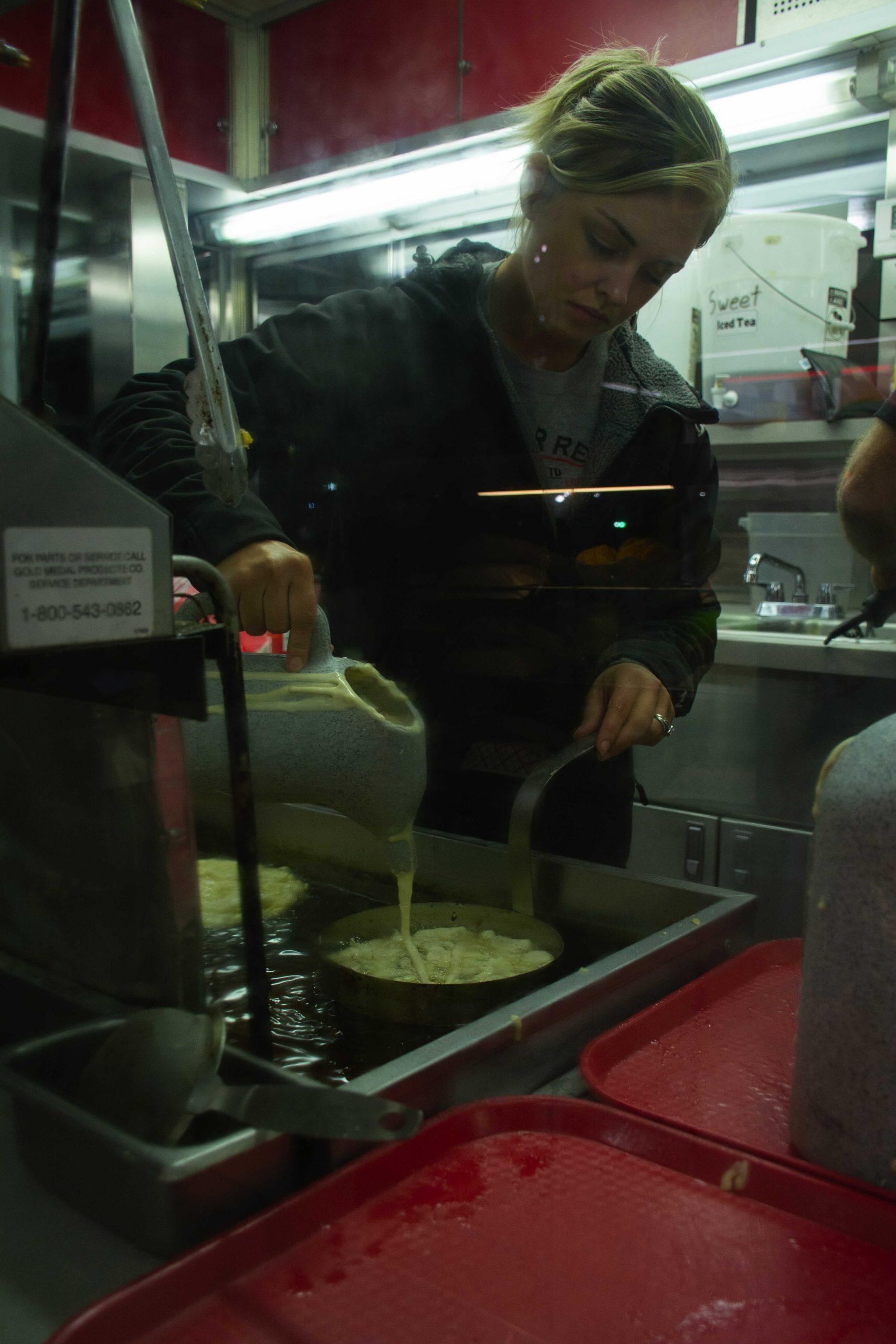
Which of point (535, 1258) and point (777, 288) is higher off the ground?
point (777, 288)

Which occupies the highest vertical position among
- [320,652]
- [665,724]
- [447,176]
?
[447,176]

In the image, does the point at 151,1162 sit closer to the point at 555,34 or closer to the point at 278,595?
the point at 278,595

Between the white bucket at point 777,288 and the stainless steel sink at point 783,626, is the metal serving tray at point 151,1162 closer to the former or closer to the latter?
the stainless steel sink at point 783,626

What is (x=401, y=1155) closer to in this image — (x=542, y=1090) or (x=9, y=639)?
(x=542, y=1090)

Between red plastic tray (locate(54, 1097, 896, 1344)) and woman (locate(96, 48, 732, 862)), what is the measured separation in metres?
0.36

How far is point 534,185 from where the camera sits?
35.1 inches

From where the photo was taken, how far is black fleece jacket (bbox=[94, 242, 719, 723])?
867 millimetres

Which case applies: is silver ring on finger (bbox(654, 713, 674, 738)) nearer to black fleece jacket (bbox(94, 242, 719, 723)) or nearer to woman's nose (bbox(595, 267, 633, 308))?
black fleece jacket (bbox(94, 242, 719, 723))

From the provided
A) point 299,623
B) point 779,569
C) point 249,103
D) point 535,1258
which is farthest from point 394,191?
point 535,1258

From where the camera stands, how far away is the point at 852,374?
1.03 metres

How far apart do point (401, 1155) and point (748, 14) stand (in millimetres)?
1114

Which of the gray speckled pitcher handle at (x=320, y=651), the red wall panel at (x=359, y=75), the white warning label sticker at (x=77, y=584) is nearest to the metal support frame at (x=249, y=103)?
the red wall panel at (x=359, y=75)

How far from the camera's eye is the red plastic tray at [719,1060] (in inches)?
22.6

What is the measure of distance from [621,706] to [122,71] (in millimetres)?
726
